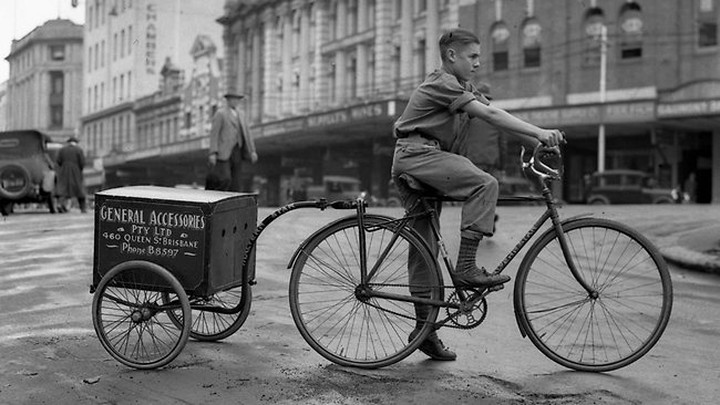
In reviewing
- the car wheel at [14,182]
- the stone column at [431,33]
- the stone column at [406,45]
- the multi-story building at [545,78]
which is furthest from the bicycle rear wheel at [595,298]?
the stone column at [406,45]

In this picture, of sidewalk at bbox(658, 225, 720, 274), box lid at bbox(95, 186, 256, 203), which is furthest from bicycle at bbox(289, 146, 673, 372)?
sidewalk at bbox(658, 225, 720, 274)

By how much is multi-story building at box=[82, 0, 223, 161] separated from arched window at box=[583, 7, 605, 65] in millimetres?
37358

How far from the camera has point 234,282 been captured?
15.0ft

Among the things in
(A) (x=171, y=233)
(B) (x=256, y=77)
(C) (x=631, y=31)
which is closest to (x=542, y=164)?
(A) (x=171, y=233)

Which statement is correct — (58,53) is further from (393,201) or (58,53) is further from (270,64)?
(393,201)

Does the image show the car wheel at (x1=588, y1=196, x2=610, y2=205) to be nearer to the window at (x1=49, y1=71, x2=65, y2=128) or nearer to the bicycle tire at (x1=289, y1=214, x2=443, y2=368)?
the bicycle tire at (x1=289, y1=214, x2=443, y2=368)

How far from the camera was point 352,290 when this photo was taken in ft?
14.4

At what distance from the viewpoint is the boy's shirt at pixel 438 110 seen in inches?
165

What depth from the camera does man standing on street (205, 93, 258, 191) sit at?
39.4 ft

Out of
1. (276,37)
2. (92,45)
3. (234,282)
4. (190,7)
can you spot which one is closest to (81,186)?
(234,282)

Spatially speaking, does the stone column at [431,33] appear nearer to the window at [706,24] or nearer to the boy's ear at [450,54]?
the window at [706,24]

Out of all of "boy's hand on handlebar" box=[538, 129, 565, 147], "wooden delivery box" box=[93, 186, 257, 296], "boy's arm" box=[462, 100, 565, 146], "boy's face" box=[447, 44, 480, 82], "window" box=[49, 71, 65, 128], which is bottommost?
"wooden delivery box" box=[93, 186, 257, 296]

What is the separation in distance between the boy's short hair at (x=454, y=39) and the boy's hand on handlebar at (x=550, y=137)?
0.63 m

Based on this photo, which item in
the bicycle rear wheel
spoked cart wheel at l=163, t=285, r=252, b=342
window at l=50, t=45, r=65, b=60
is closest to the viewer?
the bicycle rear wheel
